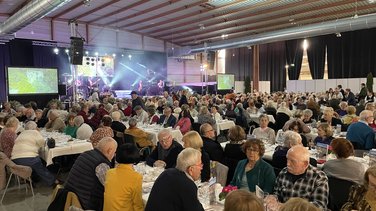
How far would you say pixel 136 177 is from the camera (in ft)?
8.86

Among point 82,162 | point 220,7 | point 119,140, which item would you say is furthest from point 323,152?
point 220,7

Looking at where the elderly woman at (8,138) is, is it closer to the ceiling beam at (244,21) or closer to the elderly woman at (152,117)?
the elderly woman at (152,117)

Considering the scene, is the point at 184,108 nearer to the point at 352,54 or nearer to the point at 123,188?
the point at 123,188

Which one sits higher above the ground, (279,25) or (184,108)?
(279,25)

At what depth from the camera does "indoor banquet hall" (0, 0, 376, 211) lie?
2768 millimetres

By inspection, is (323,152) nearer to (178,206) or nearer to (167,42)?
(178,206)

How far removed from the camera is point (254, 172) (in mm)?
3188

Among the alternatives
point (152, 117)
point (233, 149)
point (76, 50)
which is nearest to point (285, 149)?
point (233, 149)

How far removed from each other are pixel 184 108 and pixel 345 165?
5123 millimetres

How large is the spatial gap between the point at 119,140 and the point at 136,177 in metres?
3.88

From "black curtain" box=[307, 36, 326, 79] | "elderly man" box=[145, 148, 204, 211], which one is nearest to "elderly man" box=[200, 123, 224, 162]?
"elderly man" box=[145, 148, 204, 211]

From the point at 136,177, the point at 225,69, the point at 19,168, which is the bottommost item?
the point at 19,168

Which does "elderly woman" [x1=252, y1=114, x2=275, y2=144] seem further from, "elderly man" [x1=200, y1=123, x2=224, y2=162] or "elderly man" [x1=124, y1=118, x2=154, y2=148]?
"elderly man" [x1=124, y1=118, x2=154, y2=148]

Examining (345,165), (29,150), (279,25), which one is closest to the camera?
(345,165)
